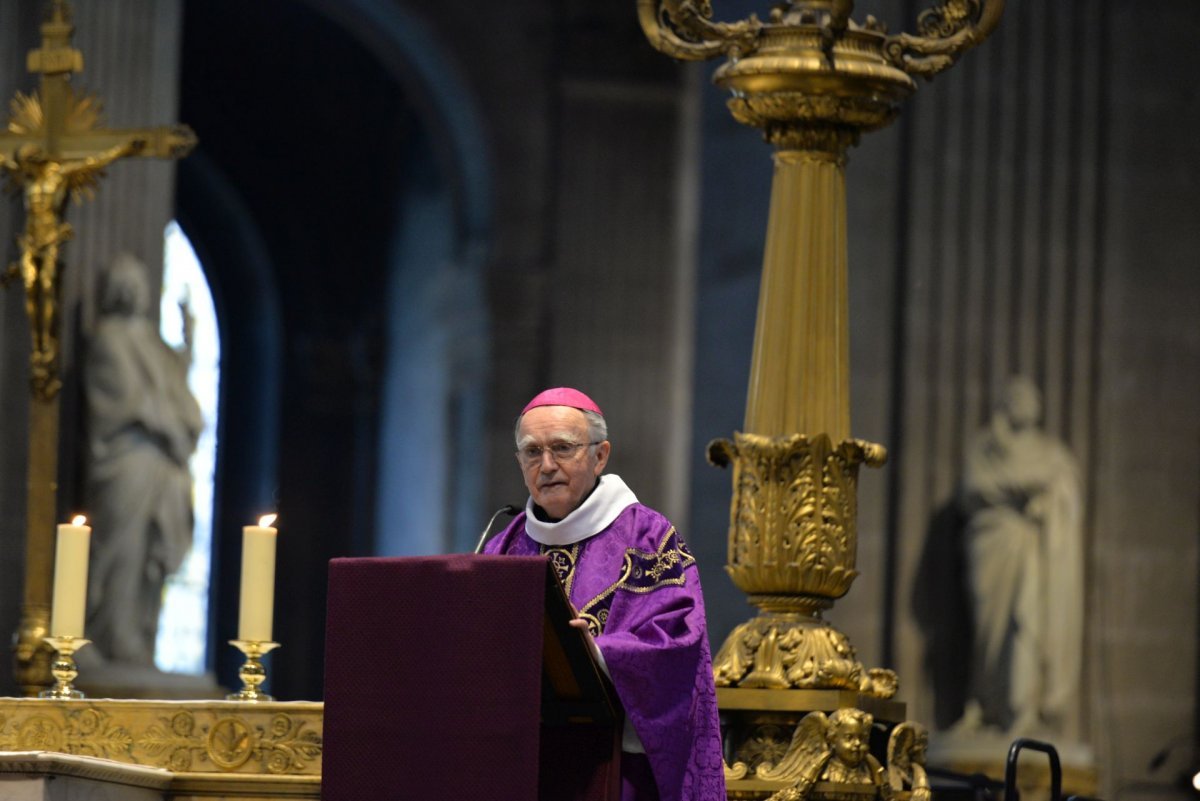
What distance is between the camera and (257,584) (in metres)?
5.96

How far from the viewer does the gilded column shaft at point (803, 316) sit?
22.4 feet

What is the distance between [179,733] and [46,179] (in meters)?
2.56

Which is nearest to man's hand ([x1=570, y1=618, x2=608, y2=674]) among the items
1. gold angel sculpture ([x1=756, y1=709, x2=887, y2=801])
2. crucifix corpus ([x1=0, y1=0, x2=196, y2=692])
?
gold angel sculpture ([x1=756, y1=709, x2=887, y2=801])

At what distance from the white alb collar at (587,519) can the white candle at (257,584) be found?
0.79 metres

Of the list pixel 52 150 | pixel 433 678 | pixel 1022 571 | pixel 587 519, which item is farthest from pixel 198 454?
pixel 433 678

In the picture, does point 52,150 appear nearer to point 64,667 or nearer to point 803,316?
point 64,667

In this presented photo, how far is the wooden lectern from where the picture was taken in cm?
492

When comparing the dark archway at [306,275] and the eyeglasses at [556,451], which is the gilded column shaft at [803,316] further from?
the dark archway at [306,275]

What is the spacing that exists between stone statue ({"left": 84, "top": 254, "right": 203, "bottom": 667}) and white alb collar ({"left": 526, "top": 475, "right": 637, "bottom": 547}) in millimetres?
6377

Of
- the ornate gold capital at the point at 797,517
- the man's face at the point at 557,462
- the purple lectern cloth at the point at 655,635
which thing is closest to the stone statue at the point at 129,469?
the ornate gold capital at the point at 797,517

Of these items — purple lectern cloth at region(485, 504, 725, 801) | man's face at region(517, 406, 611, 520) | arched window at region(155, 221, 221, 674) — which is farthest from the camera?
arched window at region(155, 221, 221, 674)

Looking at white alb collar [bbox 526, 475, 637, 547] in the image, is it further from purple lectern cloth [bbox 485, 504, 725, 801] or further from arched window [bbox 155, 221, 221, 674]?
arched window [bbox 155, 221, 221, 674]

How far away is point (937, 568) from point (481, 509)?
5969 mm

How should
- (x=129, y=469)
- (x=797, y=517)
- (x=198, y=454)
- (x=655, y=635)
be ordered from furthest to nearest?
1. (x=198, y=454)
2. (x=129, y=469)
3. (x=797, y=517)
4. (x=655, y=635)
